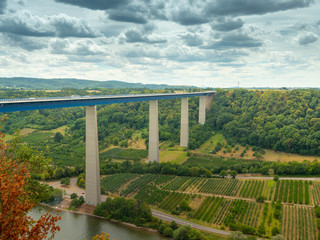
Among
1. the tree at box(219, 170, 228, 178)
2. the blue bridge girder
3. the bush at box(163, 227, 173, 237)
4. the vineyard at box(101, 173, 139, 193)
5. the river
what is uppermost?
the blue bridge girder

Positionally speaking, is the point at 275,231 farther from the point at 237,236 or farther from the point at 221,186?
the point at 221,186

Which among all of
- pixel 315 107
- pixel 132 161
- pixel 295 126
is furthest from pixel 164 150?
pixel 315 107

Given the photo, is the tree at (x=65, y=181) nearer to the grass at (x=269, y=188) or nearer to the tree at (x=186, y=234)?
the tree at (x=186, y=234)

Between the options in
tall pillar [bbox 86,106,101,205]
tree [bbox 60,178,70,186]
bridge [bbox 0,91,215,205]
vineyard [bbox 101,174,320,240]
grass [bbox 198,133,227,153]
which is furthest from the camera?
grass [bbox 198,133,227,153]

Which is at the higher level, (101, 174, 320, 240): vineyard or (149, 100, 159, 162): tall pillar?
(149, 100, 159, 162): tall pillar

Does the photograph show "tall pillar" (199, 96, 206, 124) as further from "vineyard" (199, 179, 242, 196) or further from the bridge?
"vineyard" (199, 179, 242, 196)

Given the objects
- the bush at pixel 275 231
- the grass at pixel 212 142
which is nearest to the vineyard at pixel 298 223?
the bush at pixel 275 231

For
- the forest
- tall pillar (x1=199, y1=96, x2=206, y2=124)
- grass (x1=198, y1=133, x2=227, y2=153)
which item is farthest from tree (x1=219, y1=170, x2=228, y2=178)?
tall pillar (x1=199, y1=96, x2=206, y2=124)
